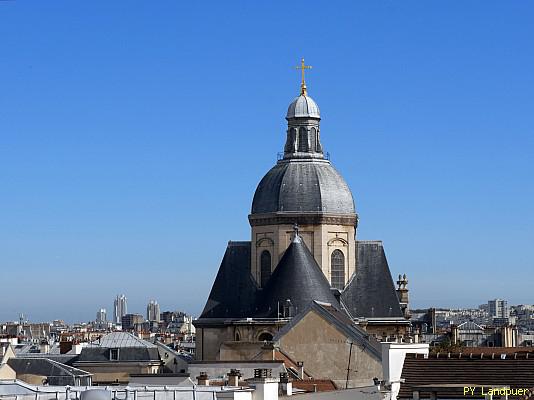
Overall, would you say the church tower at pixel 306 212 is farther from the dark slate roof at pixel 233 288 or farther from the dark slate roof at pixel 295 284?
the dark slate roof at pixel 295 284

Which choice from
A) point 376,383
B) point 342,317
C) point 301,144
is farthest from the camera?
point 301,144

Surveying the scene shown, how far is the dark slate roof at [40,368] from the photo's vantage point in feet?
243

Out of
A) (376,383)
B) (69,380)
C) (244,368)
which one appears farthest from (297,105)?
(376,383)

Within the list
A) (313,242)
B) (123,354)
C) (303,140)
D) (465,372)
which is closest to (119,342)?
(123,354)

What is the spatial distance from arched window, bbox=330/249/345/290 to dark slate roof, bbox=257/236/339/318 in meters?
3.41

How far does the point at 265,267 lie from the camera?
86.7 m

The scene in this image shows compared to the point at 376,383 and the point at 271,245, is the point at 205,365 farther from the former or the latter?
the point at 271,245

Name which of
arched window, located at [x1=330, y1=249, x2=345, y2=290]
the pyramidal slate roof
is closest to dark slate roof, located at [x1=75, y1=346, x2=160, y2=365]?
the pyramidal slate roof

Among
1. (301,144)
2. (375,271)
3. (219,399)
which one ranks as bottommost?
(219,399)

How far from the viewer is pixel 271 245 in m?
85.9

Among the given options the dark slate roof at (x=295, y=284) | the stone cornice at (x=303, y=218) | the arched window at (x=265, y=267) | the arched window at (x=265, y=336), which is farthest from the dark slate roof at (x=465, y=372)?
the arched window at (x=265, y=267)

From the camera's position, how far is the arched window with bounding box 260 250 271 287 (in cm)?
8638

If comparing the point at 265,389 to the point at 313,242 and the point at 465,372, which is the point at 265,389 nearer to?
the point at 465,372

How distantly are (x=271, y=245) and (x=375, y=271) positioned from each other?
16.5 ft
